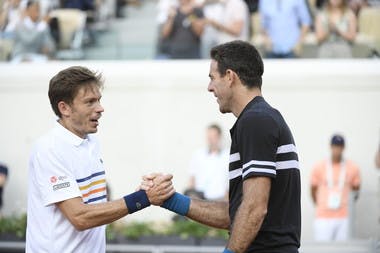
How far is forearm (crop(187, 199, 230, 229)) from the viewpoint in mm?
6066

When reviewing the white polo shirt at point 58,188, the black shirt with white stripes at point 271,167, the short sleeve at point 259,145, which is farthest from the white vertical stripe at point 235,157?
A: the white polo shirt at point 58,188

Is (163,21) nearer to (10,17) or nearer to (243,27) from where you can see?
(243,27)

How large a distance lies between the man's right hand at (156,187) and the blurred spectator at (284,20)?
7.70 meters

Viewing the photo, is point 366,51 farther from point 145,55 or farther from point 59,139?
point 59,139

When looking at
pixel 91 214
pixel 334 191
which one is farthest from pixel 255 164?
pixel 334 191

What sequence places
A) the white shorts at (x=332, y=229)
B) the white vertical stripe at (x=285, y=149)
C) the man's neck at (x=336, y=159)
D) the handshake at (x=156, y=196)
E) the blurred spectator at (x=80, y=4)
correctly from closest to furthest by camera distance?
the white vertical stripe at (x=285, y=149) < the handshake at (x=156, y=196) < the white shorts at (x=332, y=229) < the man's neck at (x=336, y=159) < the blurred spectator at (x=80, y=4)

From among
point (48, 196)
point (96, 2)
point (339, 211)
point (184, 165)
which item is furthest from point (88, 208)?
point (96, 2)

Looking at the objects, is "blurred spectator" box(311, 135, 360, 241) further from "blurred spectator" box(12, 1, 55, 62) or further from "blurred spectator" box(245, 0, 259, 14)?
"blurred spectator" box(12, 1, 55, 62)

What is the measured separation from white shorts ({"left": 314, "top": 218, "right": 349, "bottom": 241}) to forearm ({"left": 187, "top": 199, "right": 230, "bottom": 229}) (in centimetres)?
675

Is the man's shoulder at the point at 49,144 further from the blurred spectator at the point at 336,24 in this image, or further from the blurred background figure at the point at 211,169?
the blurred spectator at the point at 336,24

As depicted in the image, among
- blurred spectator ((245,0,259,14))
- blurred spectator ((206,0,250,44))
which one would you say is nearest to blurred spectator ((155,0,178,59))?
blurred spectator ((206,0,250,44))

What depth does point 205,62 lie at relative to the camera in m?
14.0

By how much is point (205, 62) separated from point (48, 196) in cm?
841

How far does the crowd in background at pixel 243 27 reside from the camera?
13.4 meters
